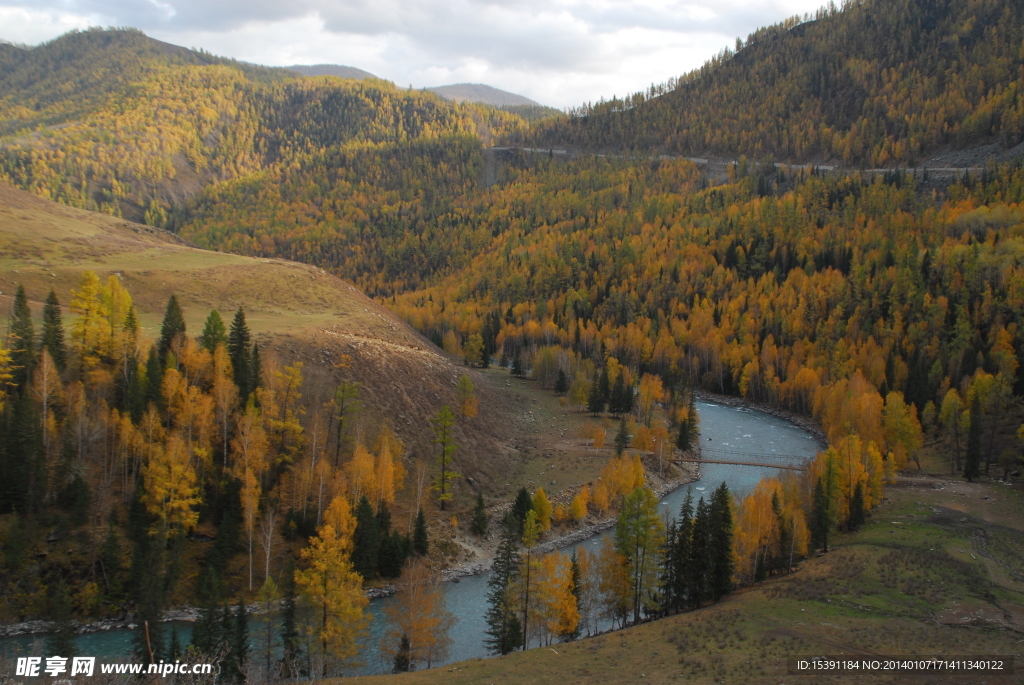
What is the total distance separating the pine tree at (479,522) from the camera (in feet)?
202

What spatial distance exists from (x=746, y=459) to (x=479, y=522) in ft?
147

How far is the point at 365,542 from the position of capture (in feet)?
175

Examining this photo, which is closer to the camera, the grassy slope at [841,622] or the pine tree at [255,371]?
the grassy slope at [841,622]

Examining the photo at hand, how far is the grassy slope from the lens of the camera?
108 feet

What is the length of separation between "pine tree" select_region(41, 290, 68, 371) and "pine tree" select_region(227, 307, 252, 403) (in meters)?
12.7

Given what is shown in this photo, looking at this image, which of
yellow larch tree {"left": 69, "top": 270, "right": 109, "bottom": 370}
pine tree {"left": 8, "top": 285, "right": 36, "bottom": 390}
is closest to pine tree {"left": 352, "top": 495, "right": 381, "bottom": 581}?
yellow larch tree {"left": 69, "top": 270, "right": 109, "bottom": 370}

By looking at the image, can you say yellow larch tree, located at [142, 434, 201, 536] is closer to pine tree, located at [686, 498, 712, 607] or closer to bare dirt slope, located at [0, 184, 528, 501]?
bare dirt slope, located at [0, 184, 528, 501]

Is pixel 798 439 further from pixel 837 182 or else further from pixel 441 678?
pixel 837 182

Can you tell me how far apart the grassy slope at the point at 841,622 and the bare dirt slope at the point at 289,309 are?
3107cm

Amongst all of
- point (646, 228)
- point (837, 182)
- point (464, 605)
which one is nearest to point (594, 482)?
point (464, 605)

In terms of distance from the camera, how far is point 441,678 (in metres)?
33.2

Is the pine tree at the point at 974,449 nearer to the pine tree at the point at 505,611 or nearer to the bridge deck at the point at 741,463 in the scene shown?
the bridge deck at the point at 741,463

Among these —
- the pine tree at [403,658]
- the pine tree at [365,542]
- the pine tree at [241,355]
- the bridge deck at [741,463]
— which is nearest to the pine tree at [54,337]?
the pine tree at [241,355]

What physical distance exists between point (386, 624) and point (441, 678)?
48.9 feet
